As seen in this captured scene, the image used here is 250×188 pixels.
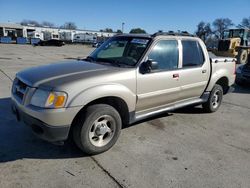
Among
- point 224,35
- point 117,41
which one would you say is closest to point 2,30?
point 224,35

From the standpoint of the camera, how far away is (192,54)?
Result: 15.8 feet

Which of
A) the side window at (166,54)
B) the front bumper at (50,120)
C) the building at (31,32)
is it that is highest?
the building at (31,32)

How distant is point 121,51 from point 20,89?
197 cm

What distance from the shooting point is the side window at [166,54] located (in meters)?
4.08

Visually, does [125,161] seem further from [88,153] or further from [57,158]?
[57,158]

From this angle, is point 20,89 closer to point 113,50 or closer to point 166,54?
point 113,50

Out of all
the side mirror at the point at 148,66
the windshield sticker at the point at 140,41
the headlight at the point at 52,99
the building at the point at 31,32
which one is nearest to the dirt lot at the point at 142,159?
the headlight at the point at 52,99

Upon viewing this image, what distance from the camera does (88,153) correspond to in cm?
345

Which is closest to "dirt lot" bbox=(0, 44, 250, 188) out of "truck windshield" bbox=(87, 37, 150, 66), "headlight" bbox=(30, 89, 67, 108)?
"headlight" bbox=(30, 89, 67, 108)

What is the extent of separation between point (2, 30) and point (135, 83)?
67.0m

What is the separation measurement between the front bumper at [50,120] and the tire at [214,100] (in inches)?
139

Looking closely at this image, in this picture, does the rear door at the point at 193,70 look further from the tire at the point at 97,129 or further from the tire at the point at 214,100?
the tire at the point at 97,129

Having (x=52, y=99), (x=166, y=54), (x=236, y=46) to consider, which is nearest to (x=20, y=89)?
(x=52, y=99)

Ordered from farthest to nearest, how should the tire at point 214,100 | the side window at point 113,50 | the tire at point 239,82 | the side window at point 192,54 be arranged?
the tire at point 239,82, the tire at point 214,100, the side window at point 192,54, the side window at point 113,50
